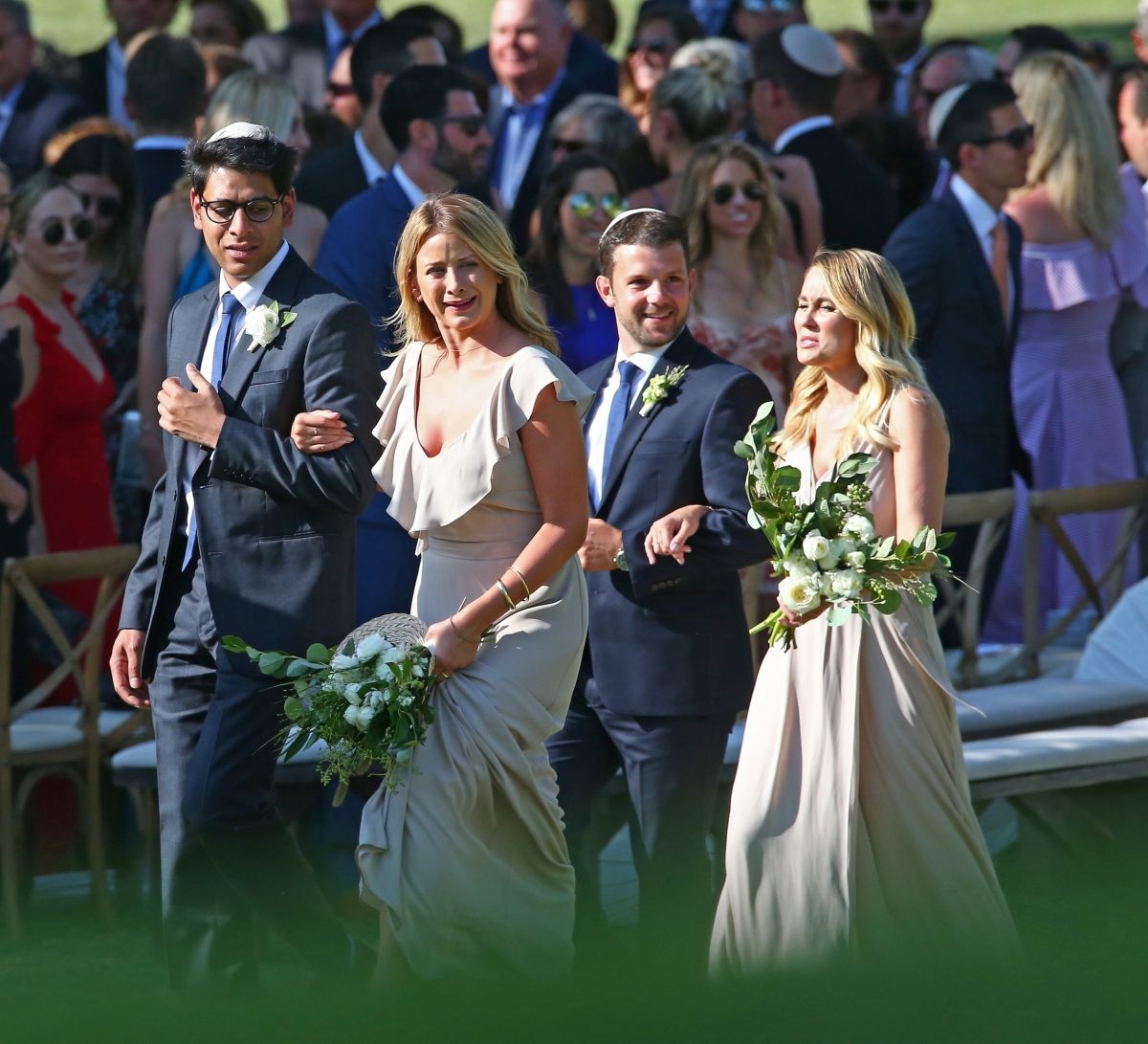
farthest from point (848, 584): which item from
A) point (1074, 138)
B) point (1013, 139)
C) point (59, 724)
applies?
point (1074, 138)

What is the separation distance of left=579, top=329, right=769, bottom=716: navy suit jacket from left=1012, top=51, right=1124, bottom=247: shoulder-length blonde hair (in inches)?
141

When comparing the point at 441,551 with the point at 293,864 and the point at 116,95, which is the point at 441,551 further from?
the point at 116,95

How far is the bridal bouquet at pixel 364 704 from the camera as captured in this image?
4.48 metres

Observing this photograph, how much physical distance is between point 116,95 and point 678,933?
280 inches

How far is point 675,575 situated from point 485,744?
920mm

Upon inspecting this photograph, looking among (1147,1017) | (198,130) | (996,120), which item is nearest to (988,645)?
(996,120)

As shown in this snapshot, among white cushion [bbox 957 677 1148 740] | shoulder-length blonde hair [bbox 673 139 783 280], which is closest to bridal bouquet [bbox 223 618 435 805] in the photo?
white cushion [bbox 957 677 1148 740]

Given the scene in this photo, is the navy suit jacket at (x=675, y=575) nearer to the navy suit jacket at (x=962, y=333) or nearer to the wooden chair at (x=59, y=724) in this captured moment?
the wooden chair at (x=59, y=724)

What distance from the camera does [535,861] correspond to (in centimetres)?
470

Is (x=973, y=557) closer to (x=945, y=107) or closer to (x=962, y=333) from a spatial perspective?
(x=962, y=333)

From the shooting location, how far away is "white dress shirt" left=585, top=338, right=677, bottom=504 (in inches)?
215

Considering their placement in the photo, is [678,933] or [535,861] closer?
[535,861]

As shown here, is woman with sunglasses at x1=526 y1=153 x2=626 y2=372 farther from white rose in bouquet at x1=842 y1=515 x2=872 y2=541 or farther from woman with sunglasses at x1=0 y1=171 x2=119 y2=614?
white rose in bouquet at x1=842 y1=515 x2=872 y2=541

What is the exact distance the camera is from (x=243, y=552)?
4.97 metres
